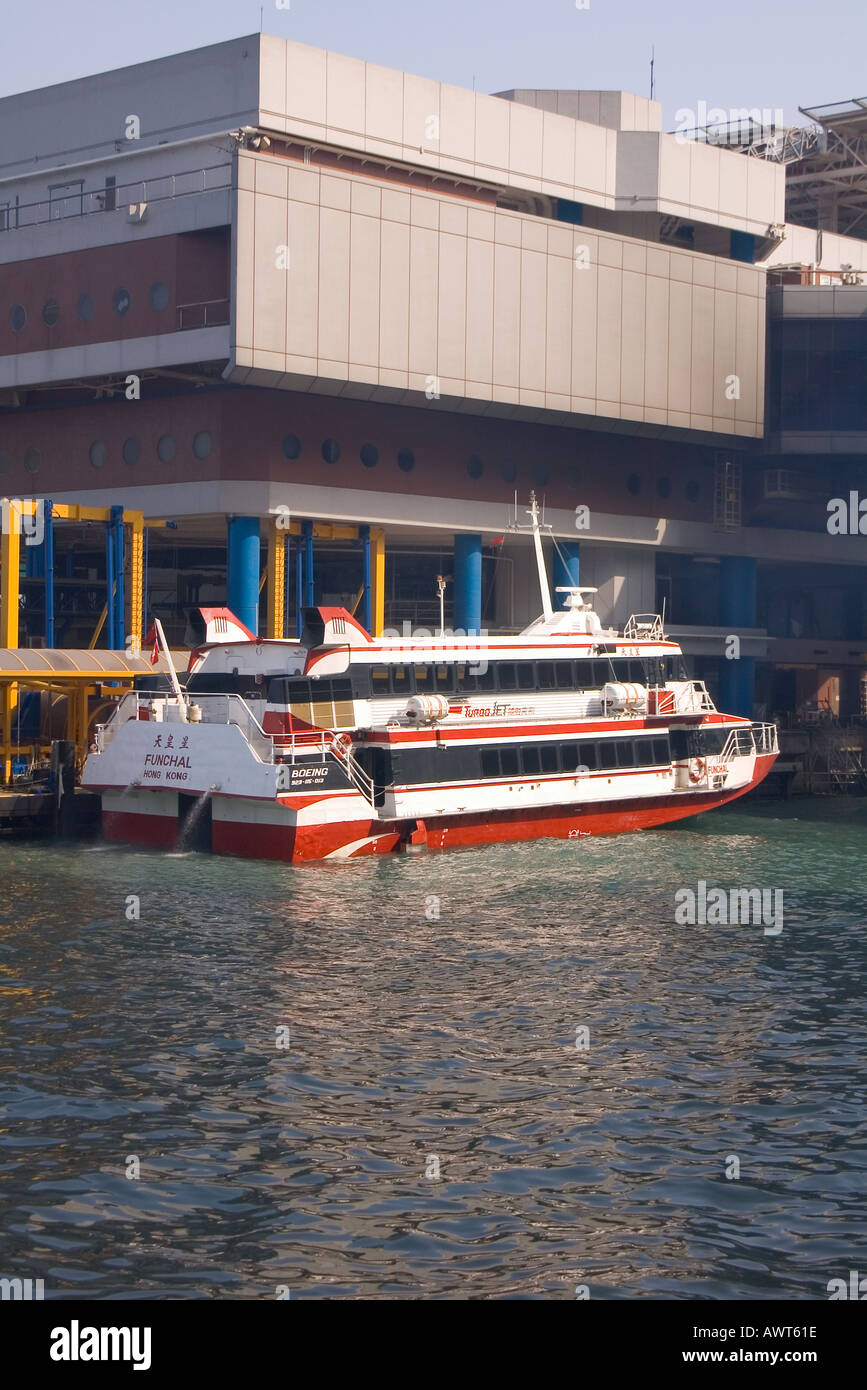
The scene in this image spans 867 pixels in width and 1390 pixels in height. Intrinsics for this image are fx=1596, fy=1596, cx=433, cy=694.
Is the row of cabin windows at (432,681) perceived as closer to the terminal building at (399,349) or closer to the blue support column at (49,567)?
the blue support column at (49,567)

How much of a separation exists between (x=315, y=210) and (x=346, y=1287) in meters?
51.9

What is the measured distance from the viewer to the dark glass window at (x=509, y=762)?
163 feet

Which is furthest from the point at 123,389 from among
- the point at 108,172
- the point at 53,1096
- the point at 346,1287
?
the point at 346,1287

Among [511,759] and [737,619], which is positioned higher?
[737,619]

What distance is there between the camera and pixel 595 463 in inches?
2943

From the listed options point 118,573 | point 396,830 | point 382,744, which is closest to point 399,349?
point 118,573

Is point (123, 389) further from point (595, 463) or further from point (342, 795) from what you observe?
point (342, 795)

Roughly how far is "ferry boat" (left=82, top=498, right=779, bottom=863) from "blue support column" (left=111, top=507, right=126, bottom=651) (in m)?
11.2

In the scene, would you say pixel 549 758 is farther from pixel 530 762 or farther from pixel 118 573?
pixel 118 573

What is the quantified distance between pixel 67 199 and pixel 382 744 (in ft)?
119

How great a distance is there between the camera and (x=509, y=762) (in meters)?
49.8

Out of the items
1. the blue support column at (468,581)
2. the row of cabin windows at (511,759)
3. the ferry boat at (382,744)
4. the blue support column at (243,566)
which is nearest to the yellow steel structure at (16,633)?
the blue support column at (243,566)

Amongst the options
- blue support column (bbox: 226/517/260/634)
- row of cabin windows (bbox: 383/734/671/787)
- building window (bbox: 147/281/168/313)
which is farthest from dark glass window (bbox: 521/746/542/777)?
building window (bbox: 147/281/168/313)

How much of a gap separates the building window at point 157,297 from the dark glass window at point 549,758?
2512cm
